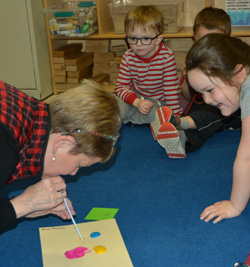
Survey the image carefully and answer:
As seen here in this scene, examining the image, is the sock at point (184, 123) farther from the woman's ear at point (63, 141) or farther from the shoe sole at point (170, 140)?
the woman's ear at point (63, 141)

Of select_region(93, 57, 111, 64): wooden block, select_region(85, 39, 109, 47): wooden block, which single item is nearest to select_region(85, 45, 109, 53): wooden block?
select_region(85, 39, 109, 47): wooden block

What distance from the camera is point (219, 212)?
123 centimetres

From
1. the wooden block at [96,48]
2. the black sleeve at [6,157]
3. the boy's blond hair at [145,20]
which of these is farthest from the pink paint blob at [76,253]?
the wooden block at [96,48]

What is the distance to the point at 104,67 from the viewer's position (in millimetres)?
3016

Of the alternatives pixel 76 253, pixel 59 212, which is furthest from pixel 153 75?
pixel 76 253

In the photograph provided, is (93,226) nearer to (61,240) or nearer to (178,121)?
(61,240)

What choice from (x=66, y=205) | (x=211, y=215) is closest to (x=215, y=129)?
(x=211, y=215)

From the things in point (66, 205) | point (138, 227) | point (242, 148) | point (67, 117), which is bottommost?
point (138, 227)

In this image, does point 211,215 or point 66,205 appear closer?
point 66,205

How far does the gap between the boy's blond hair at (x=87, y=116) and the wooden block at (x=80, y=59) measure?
1.87m

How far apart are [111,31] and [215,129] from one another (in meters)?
1.38

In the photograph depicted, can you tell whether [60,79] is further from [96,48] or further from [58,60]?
[96,48]

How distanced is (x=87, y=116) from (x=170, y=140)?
2.35 ft

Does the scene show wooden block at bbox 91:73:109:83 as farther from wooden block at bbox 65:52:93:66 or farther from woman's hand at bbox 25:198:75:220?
woman's hand at bbox 25:198:75:220
